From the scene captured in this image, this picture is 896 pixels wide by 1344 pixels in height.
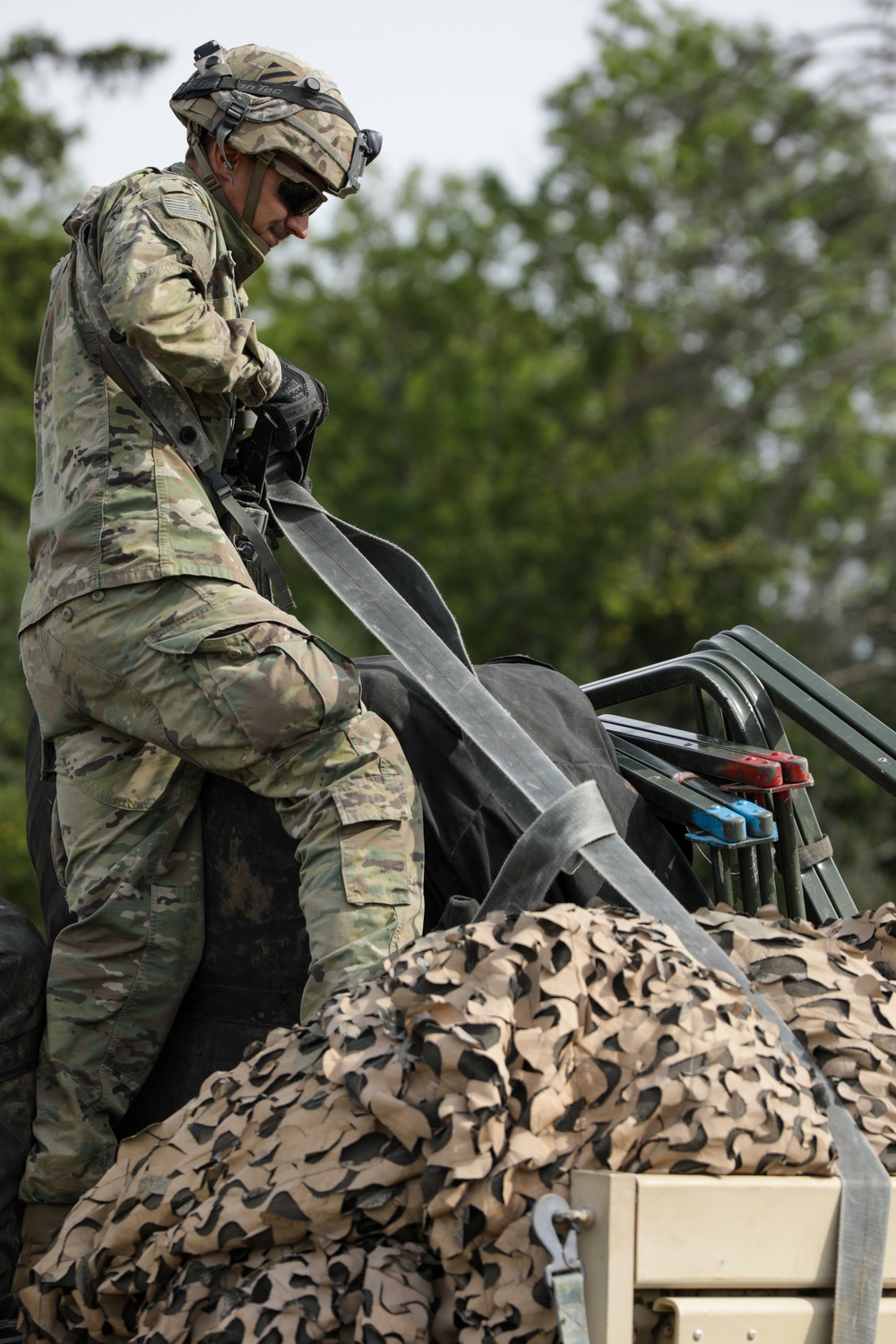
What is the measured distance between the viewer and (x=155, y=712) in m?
3.01

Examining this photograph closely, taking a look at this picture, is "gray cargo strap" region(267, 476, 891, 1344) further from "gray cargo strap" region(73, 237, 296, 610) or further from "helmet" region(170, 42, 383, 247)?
"helmet" region(170, 42, 383, 247)

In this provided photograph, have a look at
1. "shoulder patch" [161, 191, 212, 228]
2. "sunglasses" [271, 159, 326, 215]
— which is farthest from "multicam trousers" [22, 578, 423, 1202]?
"sunglasses" [271, 159, 326, 215]

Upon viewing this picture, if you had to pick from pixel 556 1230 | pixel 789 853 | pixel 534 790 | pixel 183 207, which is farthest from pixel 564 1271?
pixel 183 207

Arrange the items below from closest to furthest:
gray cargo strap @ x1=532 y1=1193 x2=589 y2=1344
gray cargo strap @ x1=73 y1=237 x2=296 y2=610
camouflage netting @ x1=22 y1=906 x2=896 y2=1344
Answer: gray cargo strap @ x1=532 y1=1193 x2=589 y2=1344, camouflage netting @ x1=22 y1=906 x2=896 y2=1344, gray cargo strap @ x1=73 y1=237 x2=296 y2=610

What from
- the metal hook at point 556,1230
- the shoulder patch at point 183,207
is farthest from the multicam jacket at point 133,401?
the metal hook at point 556,1230

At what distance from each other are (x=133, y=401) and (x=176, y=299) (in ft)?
0.84

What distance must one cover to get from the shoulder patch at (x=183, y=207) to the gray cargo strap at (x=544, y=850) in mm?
1417

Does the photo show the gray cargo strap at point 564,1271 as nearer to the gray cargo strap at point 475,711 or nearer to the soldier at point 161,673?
the gray cargo strap at point 475,711

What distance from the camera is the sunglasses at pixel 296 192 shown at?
3.46 meters

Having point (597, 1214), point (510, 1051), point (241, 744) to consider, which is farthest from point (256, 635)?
point (597, 1214)

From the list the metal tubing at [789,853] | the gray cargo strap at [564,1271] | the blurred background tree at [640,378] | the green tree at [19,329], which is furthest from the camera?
the blurred background tree at [640,378]

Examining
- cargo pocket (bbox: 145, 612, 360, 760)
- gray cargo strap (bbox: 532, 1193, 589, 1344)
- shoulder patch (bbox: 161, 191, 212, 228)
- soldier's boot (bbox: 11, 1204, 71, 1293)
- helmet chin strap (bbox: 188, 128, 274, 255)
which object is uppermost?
helmet chin strap (bbox: 188, 128, 274, 255)

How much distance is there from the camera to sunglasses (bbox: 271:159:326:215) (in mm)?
3461

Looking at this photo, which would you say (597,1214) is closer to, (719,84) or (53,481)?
(53,481)
